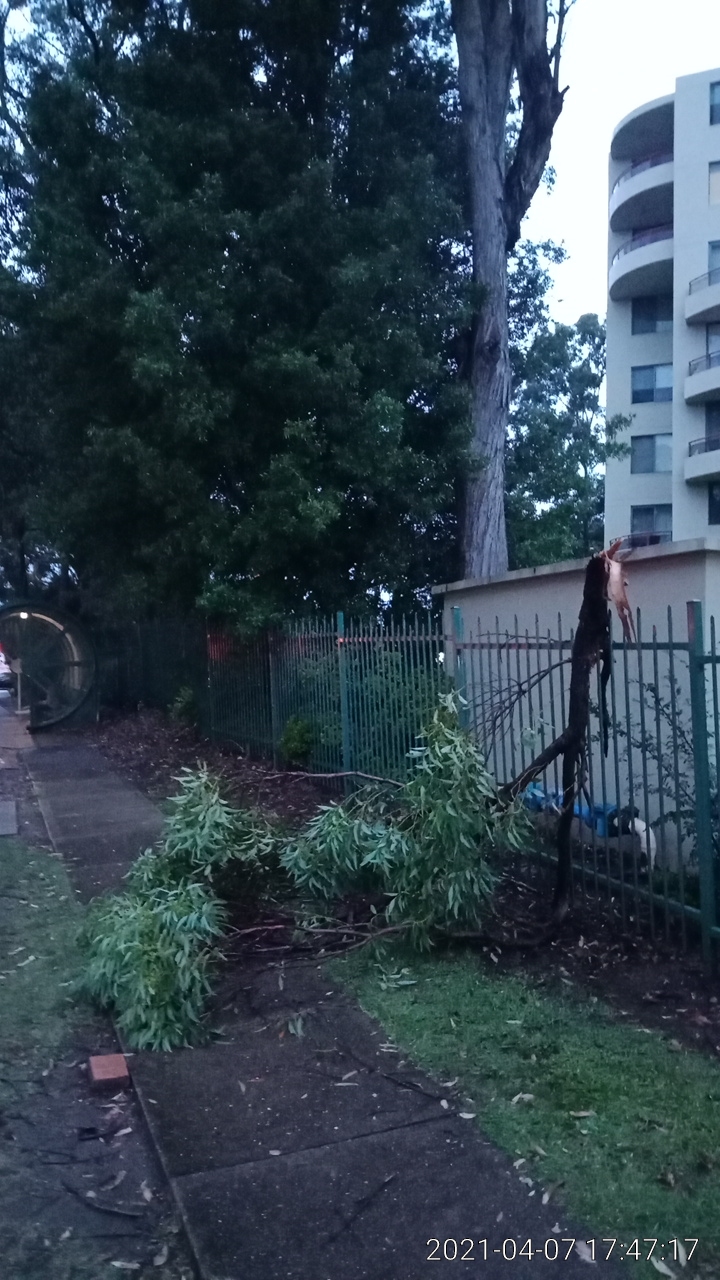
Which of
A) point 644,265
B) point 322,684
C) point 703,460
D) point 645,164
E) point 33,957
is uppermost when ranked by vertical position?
point 645,164

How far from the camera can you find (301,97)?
14.1m

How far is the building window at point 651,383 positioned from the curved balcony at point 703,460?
3360 millimetres

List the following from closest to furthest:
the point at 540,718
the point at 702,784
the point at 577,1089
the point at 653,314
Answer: the point at 577,1089
the point at 702,784
the point at 540,718
the point at 653,314

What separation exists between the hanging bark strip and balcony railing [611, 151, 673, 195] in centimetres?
3154

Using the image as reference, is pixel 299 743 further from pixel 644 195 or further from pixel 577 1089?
pixel 644 195

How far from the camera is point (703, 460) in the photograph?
32719 mm

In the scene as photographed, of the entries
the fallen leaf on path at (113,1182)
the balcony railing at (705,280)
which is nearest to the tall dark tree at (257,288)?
the fallen leaf on path at (113,1182)

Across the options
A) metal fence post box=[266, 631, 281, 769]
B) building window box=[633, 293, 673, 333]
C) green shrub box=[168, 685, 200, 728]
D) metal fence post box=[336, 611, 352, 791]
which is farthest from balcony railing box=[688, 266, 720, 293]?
metal fence post box=[336, 611, 352, 791]

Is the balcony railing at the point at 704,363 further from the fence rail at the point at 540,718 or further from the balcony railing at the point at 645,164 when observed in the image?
the fence rail at the point at 540,718

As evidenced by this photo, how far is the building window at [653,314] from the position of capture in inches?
1448

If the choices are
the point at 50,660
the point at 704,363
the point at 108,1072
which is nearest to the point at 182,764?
the point at 50,660

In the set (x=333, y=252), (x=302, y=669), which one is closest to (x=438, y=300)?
(x=333, y=252)

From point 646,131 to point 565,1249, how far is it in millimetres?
36531

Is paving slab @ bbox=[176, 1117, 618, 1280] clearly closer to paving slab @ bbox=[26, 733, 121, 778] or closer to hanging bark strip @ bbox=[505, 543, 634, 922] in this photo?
hanging bark strip @ bbox=[505, 543, 634, 922]
